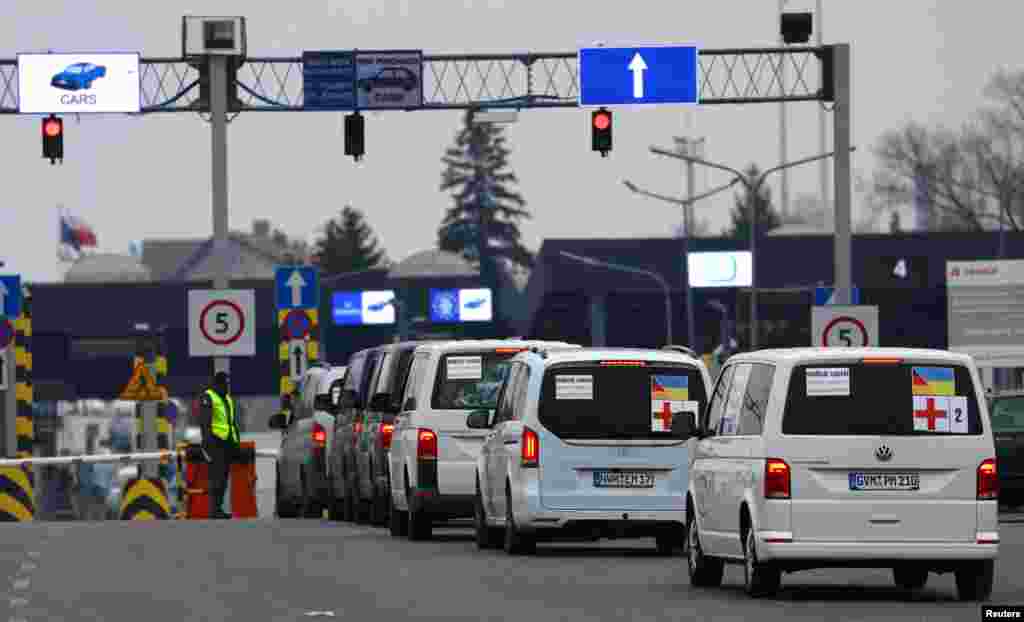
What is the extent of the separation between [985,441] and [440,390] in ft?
31.0

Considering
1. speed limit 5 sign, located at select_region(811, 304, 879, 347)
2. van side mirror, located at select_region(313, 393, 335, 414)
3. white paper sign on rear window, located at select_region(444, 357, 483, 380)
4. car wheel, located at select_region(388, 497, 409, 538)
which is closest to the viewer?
white paper sign on rear window, located at select_region(444, 357, 483, 380)

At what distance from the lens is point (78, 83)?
44.8 meters

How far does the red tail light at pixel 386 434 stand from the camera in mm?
30500

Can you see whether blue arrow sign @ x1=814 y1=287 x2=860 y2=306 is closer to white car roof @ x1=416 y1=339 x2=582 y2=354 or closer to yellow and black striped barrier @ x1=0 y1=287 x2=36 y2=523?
yellow and black striped barrier @ x1=0 y1=287 x2=36 y2=523

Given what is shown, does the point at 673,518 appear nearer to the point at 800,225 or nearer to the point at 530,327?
the point at 530,327

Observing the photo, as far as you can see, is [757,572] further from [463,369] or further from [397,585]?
[463,369]

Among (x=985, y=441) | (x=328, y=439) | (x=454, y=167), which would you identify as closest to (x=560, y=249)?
(x=454, y=167)

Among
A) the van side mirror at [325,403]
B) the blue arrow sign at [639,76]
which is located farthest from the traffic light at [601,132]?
the van side mirror at [325,403]

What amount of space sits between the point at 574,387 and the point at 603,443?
52cm

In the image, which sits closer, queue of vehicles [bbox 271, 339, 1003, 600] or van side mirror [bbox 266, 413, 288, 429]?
queue of vehicles [bbox 271, 339, 1003, 600]

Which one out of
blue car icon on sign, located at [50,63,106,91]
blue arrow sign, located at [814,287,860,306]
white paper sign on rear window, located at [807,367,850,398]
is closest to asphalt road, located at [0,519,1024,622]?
white paper sign on rear window, located at [807,367,850,398]

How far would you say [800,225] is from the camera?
511 feet

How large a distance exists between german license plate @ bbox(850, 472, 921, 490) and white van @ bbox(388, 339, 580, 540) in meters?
8.72

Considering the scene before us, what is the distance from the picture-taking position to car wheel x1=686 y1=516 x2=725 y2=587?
20688 mm
